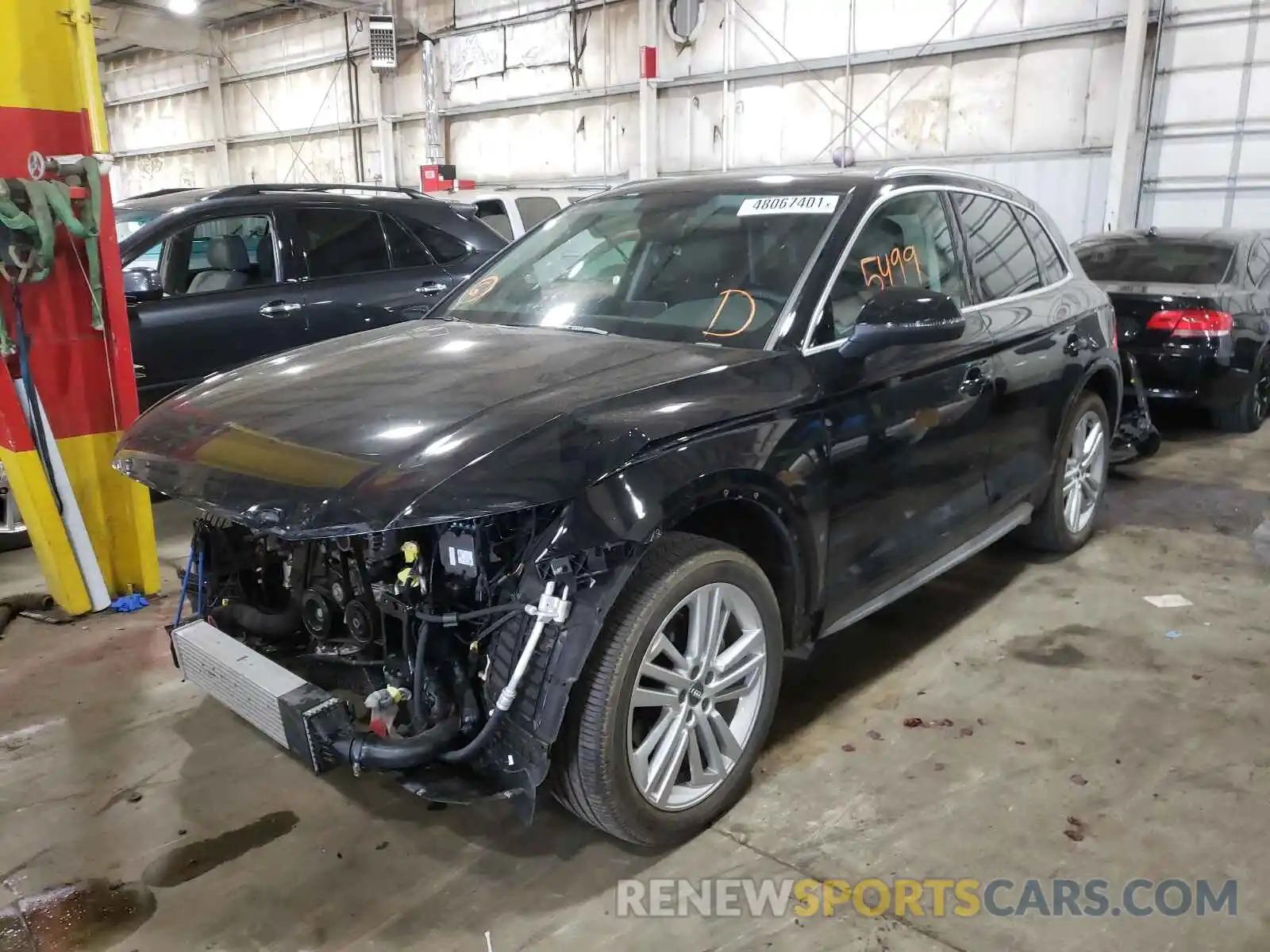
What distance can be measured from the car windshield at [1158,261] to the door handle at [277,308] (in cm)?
532

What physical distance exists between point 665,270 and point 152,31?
1715cm

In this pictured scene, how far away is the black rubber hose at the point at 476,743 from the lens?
2047 mm

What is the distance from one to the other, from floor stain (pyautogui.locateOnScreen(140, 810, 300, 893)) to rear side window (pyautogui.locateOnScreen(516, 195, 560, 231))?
6402 millimetres

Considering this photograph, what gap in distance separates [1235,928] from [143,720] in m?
3.01

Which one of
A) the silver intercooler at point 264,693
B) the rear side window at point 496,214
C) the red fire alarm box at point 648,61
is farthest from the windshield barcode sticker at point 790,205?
the red fire alarm box at point 648,61

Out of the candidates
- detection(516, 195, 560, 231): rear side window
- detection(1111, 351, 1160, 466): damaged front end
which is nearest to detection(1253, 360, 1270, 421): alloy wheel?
detection(1111, 351, 1160, 466): damaged front end

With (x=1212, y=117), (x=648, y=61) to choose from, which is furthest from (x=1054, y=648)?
(x=648, y=61)

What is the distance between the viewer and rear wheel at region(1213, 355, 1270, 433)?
683cm

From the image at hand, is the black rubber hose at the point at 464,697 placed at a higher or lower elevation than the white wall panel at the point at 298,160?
lower

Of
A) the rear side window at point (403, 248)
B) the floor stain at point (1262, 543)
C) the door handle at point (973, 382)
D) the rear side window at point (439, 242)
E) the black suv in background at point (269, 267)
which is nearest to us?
the door handle at point (973, 382)

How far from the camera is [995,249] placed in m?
3.57

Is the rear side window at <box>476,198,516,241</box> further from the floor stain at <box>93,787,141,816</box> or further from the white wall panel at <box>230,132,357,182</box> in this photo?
the white wall panel at <box>230,132,357,182</box>

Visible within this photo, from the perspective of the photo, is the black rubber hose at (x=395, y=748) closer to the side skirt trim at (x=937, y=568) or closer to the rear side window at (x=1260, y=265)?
the side skirt trim at (x=937, y=568)

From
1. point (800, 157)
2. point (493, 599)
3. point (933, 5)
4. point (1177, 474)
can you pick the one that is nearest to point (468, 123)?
point (800, 157)
